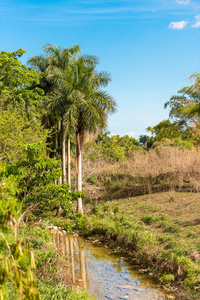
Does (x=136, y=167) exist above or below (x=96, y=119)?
below

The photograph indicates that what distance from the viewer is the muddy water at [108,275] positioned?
32.9 feet

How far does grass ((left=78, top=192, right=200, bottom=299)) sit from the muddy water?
1.91 feet

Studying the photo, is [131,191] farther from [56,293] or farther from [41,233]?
[56,293]

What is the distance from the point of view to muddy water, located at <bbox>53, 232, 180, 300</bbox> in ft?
32.9

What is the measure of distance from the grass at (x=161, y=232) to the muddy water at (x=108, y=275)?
58 centimetres

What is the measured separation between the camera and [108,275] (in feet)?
38.0

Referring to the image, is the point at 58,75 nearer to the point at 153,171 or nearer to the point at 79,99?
the point at 79,99

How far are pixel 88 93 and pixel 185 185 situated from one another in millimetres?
9725

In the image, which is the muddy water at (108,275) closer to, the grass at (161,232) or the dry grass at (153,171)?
the grass at (161,232)

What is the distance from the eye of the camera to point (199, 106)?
26000 millimetres

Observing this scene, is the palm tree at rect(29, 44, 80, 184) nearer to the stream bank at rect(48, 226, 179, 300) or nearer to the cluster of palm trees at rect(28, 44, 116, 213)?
the cluster of palm trees at rect(28, 44, 116, 213)

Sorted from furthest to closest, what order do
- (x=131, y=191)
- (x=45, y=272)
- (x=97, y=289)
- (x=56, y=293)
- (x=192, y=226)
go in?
(x=131, y=191)
(x=192, y=226)
(x=97, y=289)
(x=45, y=272)
(x=56, y=293)

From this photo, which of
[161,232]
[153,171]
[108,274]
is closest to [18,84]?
[153,171]

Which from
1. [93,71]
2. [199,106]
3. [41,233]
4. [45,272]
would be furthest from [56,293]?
[199,106]
